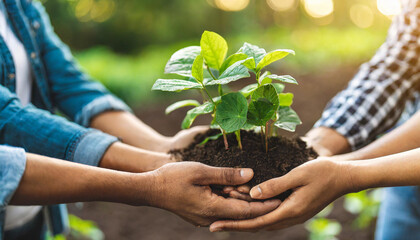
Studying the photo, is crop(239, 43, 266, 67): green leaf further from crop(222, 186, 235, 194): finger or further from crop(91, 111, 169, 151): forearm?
crop(91, 111, 169, 151): forearm

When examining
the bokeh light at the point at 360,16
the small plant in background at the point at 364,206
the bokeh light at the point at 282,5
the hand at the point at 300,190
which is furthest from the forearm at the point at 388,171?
the bokeh light at the point at 360,16

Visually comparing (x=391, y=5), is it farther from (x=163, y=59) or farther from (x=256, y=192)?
(x=163, y=59)

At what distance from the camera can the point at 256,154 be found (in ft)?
3.94

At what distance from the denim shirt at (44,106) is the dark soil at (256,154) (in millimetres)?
320

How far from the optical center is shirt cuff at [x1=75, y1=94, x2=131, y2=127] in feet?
5.06

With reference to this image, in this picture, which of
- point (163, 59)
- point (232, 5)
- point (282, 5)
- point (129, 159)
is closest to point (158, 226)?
point (129, 159)

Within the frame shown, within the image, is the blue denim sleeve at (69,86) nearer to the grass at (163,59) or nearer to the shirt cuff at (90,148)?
the shirt cuff at (90,148)

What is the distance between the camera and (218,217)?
3.72ft

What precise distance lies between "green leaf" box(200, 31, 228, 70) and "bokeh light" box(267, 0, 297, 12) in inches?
366

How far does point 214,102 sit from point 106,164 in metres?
0.43

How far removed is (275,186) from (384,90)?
0.71 m

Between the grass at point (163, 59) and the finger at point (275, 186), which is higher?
the finger at point (275, 186)

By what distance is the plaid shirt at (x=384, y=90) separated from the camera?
1.48m

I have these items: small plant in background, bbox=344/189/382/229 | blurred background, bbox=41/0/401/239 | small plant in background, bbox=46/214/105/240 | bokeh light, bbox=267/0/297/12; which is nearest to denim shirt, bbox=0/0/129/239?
small plant in background, bbox=46/214/105/240
